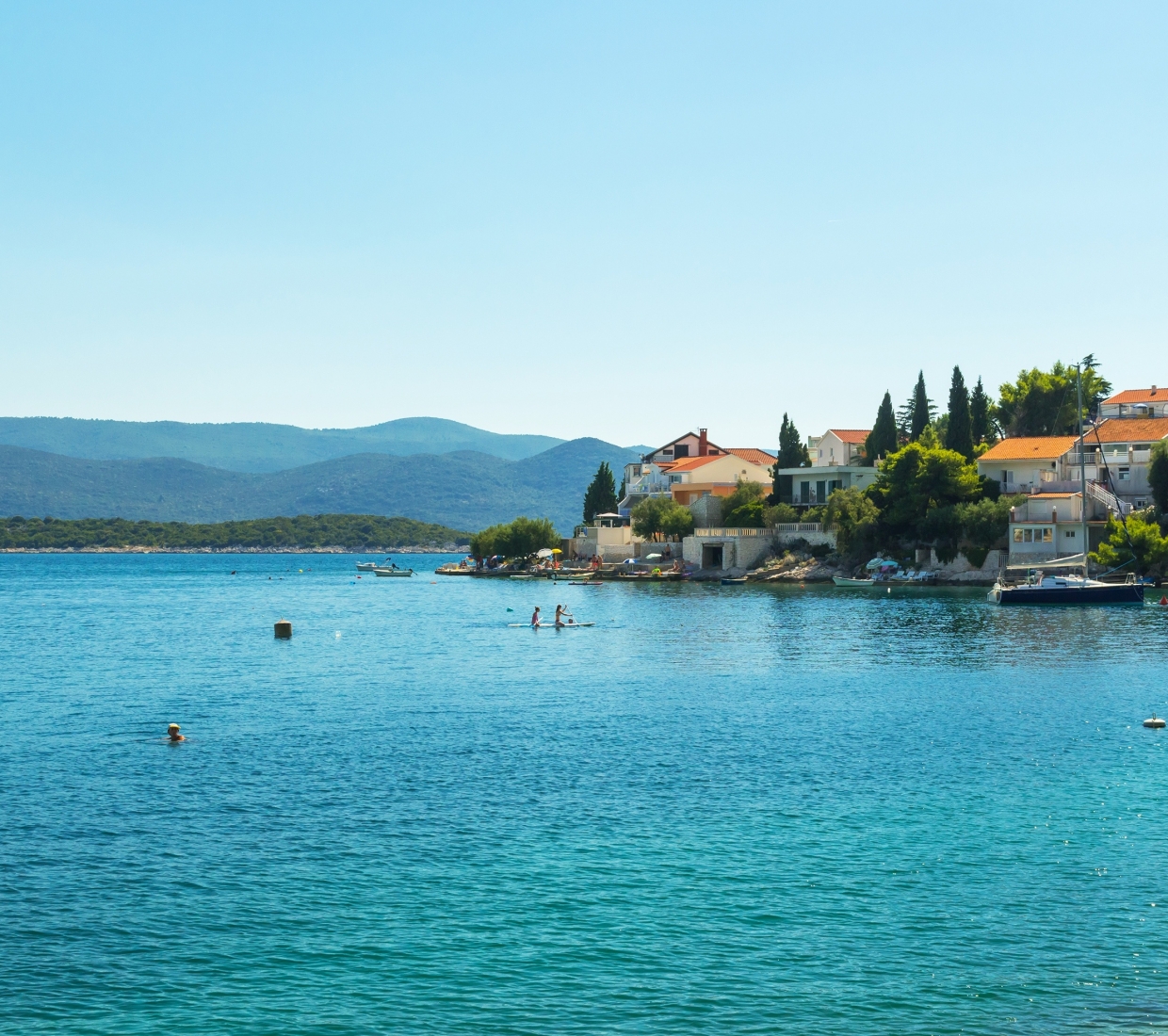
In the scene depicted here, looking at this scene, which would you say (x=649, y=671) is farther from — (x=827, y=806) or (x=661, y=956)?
(x=661, y=956)

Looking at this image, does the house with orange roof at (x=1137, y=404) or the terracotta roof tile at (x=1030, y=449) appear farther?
the house with orange roof at (x=1137, y=404)

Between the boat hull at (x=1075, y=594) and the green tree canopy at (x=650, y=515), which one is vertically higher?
the green tree canopy at (x=650, y=515)

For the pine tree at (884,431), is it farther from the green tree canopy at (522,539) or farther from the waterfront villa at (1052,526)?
the green tree canopy at (522,539)

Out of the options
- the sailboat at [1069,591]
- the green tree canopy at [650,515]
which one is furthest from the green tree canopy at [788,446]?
the sailboat at [1069,591]

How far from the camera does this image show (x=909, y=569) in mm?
124188

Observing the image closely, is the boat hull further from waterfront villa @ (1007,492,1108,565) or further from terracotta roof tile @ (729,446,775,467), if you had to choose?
terracotta roof tile @ (729,446,775,467)

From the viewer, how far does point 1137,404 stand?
138 metres

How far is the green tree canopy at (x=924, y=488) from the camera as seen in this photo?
120 metres

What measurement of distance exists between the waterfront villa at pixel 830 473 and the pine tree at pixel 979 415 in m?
12.0

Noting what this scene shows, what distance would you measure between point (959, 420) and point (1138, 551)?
983 inches

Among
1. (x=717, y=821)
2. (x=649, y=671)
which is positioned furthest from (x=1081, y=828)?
(x=649, y=671)

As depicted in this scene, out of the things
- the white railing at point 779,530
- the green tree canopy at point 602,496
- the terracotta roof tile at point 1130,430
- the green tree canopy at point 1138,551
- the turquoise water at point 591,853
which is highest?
the terracotta roof tile at point 1130,430

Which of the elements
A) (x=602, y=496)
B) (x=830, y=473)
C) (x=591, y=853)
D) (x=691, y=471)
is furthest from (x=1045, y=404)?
(x=591, y=853)

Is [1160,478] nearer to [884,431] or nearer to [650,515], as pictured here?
[884,431]
